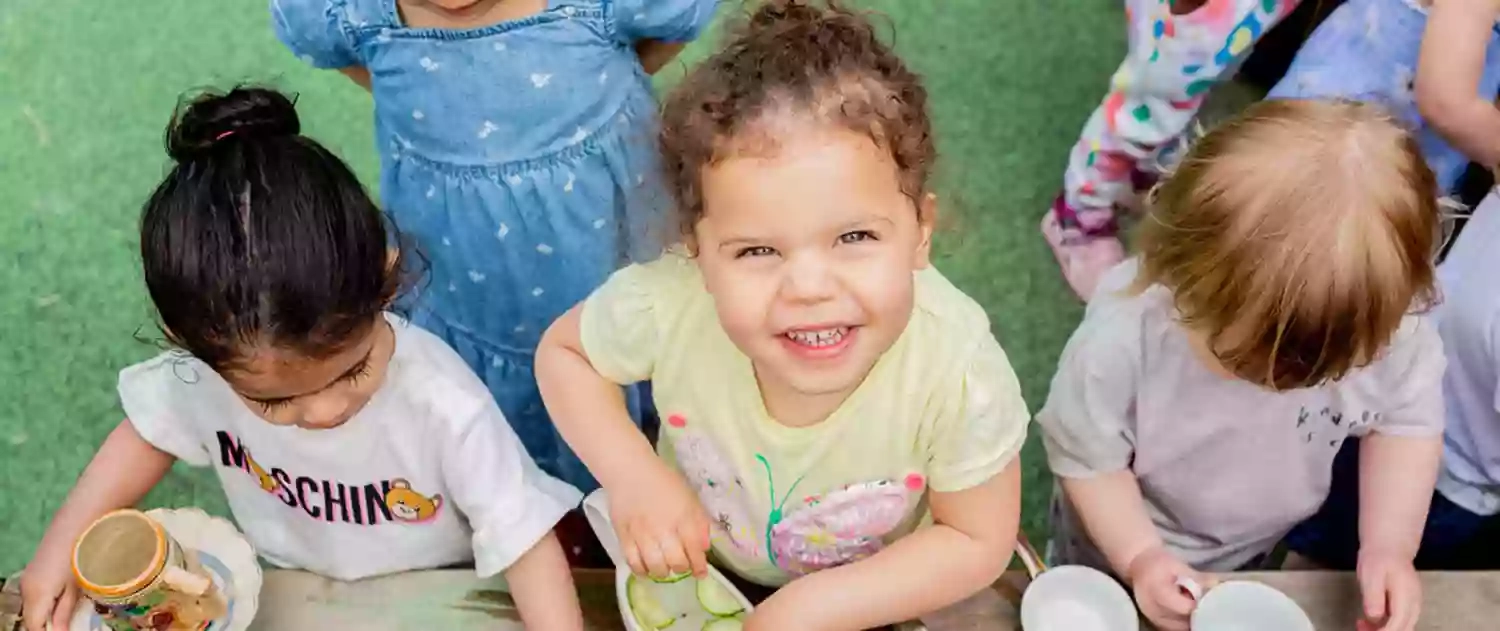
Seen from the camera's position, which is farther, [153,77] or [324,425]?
[153,77]

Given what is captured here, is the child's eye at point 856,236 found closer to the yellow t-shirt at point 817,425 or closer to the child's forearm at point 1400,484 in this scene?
the yellow t-shirt at point 817,425

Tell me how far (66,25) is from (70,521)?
131 centimetres

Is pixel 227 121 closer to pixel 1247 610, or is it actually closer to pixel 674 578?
pixel 674 578

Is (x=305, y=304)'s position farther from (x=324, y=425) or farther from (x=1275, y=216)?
(x=1275, y=216)

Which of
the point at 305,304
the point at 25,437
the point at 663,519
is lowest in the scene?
the point at 25,437

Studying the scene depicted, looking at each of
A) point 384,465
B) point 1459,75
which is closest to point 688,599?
point 384,465

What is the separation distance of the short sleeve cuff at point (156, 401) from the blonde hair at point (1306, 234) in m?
0.67

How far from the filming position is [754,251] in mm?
695

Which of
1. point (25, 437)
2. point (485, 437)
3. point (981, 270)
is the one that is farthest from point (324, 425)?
point (981, 270)

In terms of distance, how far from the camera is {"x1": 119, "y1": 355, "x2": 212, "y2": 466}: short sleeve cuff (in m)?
0.88

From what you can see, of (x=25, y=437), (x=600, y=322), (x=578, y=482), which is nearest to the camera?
(x=600, y=322)

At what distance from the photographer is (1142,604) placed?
857 millimetres

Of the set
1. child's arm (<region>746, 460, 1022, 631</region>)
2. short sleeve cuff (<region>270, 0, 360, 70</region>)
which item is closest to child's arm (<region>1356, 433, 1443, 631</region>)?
child's arm (<region>746, 460, 1022, 631</region>)

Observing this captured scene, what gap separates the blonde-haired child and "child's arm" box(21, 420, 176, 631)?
654mm
